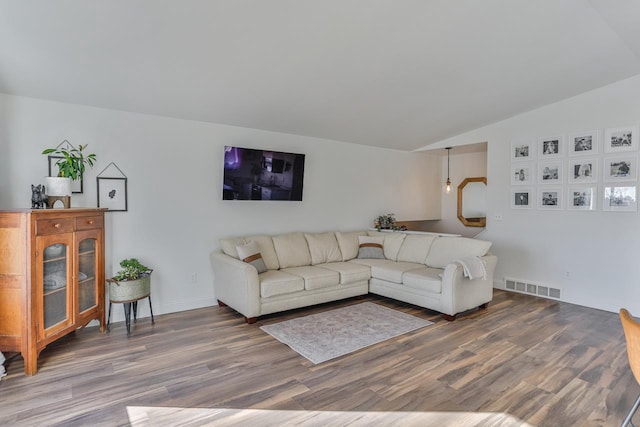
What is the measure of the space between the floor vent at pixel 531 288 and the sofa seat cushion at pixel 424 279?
63.7 inches

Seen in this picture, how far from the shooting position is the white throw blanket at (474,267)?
400 centimetres

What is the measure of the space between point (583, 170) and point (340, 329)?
152 inches

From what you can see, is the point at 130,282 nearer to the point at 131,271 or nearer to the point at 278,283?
the point at 131,271

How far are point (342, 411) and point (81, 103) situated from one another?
3.79 m

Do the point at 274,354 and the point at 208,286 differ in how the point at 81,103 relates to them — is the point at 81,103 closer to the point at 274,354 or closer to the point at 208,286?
the point at 208,286

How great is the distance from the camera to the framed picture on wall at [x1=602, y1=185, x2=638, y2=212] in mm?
4277

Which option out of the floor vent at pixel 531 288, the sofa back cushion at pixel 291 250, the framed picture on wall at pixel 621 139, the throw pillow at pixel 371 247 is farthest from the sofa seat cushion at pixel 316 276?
the framed picture on wall at pixel 621 139

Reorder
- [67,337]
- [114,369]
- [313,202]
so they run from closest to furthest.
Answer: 1. [114,369]
2. [67,337]
3. [313,202]

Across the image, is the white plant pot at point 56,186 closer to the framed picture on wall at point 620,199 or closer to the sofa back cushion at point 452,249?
the sofa back cushion at point 452,249

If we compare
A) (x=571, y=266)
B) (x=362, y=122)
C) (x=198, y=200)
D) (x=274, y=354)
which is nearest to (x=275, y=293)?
(x=274, y=354)

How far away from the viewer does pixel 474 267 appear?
161 inches

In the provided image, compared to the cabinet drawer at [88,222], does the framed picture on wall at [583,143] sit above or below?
above

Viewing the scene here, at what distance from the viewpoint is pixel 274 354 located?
10.2 ft

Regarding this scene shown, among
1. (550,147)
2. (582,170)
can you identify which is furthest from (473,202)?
(582,170)
